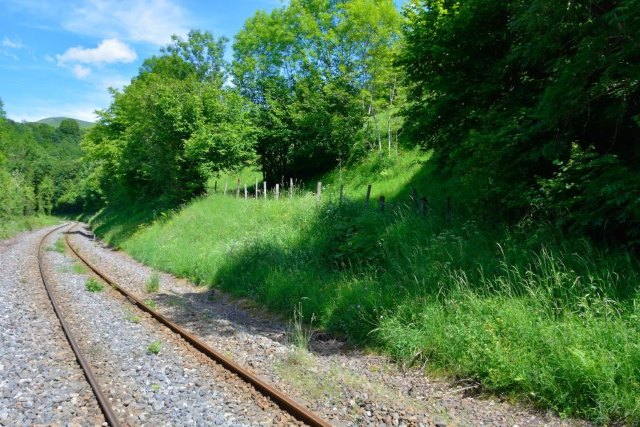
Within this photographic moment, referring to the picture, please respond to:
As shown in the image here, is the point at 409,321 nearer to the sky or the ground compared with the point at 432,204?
nearer to the ground

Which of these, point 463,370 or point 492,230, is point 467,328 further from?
point 492,230

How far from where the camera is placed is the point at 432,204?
36.6ft

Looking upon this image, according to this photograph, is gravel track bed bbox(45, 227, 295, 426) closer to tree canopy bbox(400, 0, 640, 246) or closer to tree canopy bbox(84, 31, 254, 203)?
tree canopy bbox(400, 0, 640, 246)

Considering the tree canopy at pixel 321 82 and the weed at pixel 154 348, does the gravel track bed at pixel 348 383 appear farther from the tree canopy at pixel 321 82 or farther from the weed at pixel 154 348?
the tree canopy at pixel 321 82

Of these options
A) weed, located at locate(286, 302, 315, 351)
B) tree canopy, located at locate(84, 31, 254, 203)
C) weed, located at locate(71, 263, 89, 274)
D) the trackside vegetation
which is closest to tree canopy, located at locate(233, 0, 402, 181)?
tree canopy, located at locate(84, 31, 254, 203)

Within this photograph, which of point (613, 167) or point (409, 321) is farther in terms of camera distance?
point (409, 321)

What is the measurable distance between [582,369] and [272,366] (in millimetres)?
3879

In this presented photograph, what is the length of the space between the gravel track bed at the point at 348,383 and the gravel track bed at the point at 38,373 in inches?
82.1

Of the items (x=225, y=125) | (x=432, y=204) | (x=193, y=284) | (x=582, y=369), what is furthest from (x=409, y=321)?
(x=225, y=125)

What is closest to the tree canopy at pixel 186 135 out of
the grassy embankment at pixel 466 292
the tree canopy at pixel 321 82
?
the tree canopy at pixel 321 82

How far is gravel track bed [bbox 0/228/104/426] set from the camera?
489 centimetres

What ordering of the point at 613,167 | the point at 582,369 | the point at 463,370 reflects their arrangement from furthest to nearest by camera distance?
the point at 613,167, the point at 463,370, the point at 582,369

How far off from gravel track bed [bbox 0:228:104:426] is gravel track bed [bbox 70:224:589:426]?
208cm

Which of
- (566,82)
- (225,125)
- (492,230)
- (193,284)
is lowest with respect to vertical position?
(193,284)
